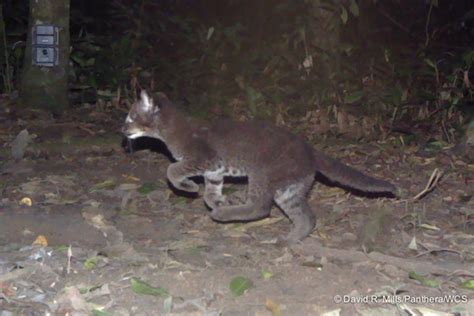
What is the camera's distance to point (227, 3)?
Answer: 13570 mm

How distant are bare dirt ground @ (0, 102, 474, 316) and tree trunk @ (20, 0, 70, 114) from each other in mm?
590

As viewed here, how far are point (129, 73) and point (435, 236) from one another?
521cm

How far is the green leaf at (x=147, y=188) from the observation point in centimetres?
768

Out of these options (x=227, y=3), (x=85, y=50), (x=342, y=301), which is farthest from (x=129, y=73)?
(x=342, y=301)

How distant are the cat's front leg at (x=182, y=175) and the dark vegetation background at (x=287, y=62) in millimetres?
2862

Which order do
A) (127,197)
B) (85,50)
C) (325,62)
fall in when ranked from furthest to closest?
(85,50)
(325,62)
(127,197)

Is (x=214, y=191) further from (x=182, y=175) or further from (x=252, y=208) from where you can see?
(x=252, y=208)

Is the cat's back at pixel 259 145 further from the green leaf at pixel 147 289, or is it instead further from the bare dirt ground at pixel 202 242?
the green leaf at pixel 147 289

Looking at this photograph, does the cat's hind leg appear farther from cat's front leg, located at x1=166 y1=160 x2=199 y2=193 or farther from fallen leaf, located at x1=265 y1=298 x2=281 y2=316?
fallen leaf, located at x1=265 y1=298 x2=281 y2=316

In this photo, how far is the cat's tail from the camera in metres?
6.74

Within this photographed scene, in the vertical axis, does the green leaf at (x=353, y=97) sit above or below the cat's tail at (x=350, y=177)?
above

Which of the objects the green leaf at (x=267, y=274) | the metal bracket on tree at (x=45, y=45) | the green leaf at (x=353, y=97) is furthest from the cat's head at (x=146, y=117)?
the green leaf at (x=353, y=97)

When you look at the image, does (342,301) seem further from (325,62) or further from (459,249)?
(325,62)

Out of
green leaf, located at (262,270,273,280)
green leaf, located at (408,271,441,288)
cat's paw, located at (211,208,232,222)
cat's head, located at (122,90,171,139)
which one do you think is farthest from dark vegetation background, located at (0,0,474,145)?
green leaf, located at (262,270,273,280)
